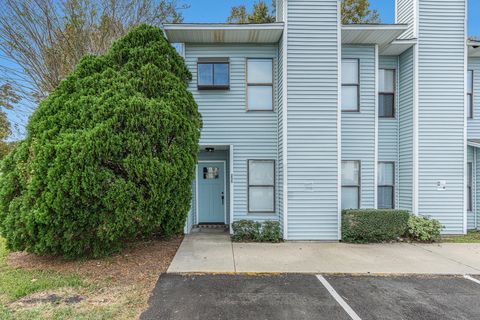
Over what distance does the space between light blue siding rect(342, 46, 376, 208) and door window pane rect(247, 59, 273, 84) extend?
2245 millimetres

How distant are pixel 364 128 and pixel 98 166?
6940mm

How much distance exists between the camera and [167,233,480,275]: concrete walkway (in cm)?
520

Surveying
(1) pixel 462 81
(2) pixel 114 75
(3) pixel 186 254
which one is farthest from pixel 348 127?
(2) pixel 114 75

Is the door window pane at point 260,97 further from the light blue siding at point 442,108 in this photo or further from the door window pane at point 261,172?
the light blue siding at point 442,108

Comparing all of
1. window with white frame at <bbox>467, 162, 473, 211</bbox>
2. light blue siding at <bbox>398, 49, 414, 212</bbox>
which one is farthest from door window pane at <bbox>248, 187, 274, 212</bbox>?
window with white frame at <bbox>467, 162, 473, 211</bbox>

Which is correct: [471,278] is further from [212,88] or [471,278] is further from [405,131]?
[212,88]

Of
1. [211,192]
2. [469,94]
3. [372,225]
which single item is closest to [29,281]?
[211,192]

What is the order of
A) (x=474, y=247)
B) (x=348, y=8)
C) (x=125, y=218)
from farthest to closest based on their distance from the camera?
(x=348, y=8)
(x=474, y=247)
(x=125, y=218)

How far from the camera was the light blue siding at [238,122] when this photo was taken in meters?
7.77

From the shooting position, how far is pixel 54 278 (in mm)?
4590

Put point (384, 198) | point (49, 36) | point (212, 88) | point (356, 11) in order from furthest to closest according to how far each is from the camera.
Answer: point (356, 11) < point (49, 36) < point (384, 198) < point (212, 88)

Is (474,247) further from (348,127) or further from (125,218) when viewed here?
(125,218)

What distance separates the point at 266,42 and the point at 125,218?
19.7 feet

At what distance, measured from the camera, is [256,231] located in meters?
7.22
